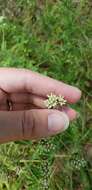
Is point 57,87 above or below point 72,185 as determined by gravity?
above

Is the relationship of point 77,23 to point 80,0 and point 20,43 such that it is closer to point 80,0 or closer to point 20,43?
point 80,0

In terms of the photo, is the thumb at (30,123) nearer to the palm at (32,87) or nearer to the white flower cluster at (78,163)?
the palm at (32,87)

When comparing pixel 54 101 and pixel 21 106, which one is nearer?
pixel 54 101

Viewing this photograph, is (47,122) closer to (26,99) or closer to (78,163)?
(26,99)

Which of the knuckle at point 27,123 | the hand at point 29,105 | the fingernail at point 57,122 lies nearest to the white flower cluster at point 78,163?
the hand at point 29,105

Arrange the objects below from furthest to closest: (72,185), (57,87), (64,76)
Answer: (64,76) → (72,185) → (57,87)

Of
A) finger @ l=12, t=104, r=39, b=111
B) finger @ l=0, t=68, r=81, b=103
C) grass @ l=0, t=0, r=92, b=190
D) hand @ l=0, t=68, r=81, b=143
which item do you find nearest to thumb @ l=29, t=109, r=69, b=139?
hand @ l=0, t=68, r=81, b=143

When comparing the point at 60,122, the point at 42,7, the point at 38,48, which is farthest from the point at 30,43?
the point at 60,122

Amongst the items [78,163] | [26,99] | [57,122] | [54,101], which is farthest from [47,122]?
[78,163]
